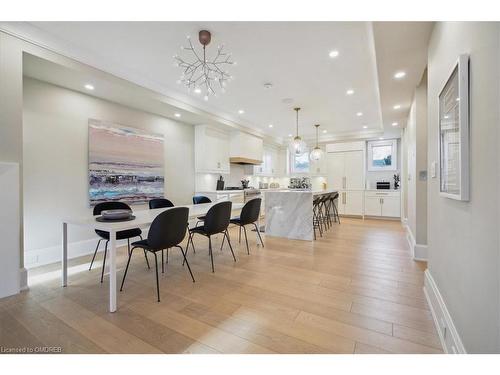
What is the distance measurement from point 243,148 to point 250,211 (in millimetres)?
2927

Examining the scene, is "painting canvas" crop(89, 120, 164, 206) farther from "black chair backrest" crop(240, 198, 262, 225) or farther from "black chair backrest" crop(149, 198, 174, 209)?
"black chair backrest" crop(240, 198, 262, 225)

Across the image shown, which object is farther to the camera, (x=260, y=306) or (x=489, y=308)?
(x=260, y=306)

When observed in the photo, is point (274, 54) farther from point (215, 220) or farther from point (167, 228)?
point (167, 228)

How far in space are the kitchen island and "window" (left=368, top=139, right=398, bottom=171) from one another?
13.4 feet

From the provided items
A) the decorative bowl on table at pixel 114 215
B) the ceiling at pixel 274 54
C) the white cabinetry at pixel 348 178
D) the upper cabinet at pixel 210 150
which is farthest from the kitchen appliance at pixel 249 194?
the decorative bowl on table at pixel 114 215

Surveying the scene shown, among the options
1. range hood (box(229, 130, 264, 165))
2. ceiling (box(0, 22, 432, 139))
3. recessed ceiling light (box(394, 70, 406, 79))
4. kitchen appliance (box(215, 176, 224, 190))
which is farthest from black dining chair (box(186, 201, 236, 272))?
range hood (box(229, 130, 264, 165))

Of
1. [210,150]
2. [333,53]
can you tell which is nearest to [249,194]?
[210,150]

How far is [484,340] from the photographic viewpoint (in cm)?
96

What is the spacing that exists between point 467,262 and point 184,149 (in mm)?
4893

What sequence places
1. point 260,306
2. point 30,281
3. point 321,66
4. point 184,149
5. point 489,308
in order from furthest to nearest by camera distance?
point 184,149
point 321,66
point 30,281
point 260,306
point 489,308

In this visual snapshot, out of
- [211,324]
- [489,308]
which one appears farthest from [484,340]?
[211,324]

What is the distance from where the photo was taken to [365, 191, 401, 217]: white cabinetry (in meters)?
6.43
